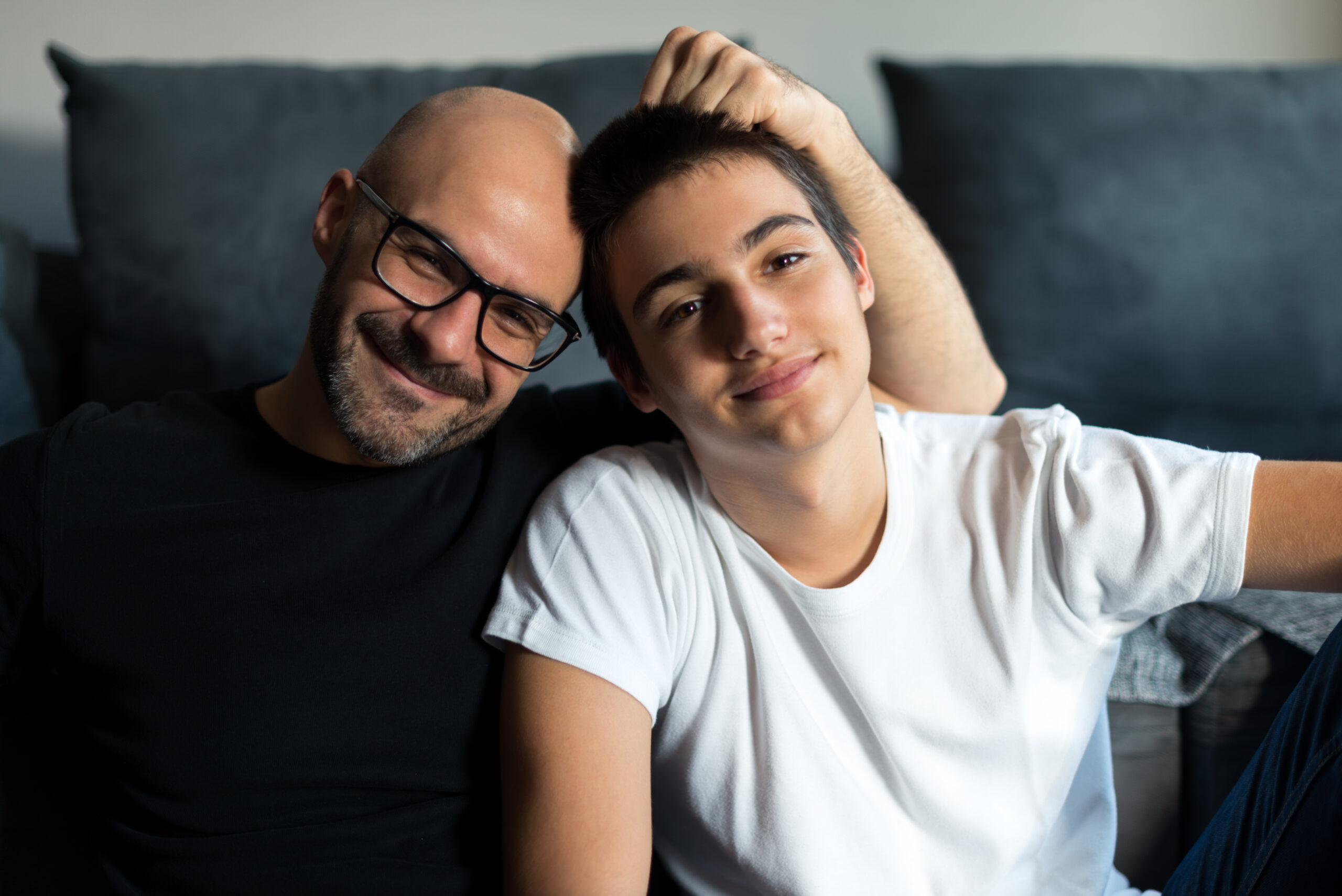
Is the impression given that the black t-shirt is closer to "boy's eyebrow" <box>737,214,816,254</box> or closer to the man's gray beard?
the man's gray beard

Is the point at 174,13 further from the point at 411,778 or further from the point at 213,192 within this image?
the point at 411,778

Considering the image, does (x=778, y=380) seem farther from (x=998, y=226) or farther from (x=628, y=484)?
(x=998, y=226)

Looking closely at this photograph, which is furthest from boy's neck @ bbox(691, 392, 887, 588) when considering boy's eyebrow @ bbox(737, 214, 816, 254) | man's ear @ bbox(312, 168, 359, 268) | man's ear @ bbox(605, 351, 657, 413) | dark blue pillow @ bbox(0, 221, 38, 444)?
dark blue pillow @ bbox(0, 221, 38, 444)

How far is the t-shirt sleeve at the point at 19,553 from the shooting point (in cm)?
102

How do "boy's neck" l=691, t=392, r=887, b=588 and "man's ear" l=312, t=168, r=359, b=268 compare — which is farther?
"man's ear" l=312, t=168, r=359, b=268

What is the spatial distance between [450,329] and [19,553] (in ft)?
1.83

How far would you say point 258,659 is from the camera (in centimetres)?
100

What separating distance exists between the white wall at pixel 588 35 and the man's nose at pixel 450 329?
4.13ft

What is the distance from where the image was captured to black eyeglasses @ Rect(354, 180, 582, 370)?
1061 millimetres

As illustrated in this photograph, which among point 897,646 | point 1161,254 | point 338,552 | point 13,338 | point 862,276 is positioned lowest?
point 13,338

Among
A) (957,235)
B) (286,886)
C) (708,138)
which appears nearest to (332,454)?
(286,886)

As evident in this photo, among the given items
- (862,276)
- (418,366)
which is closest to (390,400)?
(418,366)

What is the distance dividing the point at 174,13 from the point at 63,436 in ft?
4.56

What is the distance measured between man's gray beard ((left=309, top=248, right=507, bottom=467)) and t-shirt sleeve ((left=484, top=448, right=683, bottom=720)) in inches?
5.7
